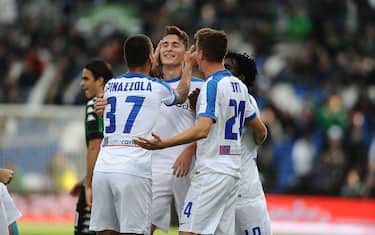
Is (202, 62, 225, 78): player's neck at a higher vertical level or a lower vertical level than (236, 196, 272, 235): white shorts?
higher

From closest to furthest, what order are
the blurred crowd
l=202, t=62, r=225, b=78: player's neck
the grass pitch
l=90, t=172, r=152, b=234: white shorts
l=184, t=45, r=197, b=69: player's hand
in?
l=202, t=62, r=225, b=78: player's neck → l=90, t=172, r=152, b=234: white shorts → l=184, t=45, r=197, b=69: player's hand → the grass pitch → the blurred crowd

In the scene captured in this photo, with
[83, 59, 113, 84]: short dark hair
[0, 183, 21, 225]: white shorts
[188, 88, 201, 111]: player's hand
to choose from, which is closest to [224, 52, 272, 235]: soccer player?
[188, 88, 201, 111]: player's hand

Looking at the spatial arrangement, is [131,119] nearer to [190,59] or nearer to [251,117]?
[190,59]

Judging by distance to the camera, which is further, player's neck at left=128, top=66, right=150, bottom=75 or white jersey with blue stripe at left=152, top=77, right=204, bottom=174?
white jersey with blue stripe at left=152, top=77, right=204, bottom=174

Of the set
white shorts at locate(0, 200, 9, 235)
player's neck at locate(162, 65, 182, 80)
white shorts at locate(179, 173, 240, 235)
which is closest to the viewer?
white shorts at locate(0, 200, 9, 235)

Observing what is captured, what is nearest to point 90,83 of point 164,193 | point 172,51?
point 172,51

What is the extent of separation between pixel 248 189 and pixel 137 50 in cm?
160

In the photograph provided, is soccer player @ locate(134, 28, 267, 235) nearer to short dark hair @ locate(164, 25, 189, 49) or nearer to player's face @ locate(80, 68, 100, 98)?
short dark hair @ locate(164, 25, 189, 49)

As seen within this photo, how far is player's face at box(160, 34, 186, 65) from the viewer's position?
10.5 meters

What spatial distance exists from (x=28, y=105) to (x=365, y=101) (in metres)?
7.15

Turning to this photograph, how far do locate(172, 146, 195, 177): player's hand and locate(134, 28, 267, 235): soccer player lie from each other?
0.70 m

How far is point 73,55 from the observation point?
25375mm

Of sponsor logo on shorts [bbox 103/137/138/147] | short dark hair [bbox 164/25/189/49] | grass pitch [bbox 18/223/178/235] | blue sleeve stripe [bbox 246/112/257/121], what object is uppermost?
short dark hair [bbox 164/25/189/49]

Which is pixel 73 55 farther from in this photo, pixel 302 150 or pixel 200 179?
pixel 200 179
